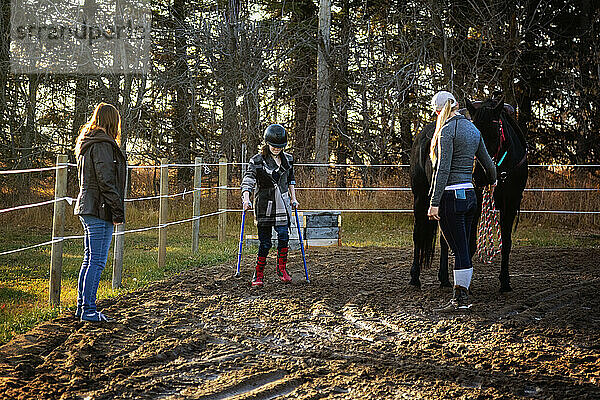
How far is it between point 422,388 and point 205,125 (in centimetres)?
1612

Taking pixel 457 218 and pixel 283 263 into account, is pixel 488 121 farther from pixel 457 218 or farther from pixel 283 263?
pixel 283 263

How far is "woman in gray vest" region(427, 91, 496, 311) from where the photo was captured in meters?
5.50

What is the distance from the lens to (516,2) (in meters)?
17.0

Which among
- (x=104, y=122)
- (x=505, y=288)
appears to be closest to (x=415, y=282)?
(x=505, y=288)

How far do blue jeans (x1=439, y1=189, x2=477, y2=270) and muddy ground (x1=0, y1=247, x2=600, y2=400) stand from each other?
1.70 feet

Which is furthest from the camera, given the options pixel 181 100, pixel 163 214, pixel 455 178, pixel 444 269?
pixel 181 100

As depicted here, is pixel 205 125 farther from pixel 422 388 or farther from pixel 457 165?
pixel 422 388

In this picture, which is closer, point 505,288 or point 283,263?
point 505,288

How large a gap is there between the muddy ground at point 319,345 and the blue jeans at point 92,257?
17 centimetres

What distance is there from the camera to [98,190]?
520 centimetres

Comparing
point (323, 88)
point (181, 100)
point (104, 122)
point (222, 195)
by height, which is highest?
point (323, 88)

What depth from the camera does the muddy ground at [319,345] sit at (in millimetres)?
3736

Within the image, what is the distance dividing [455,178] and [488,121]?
3.59 ft

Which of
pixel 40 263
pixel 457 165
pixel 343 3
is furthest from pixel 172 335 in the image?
pixel 343 3
